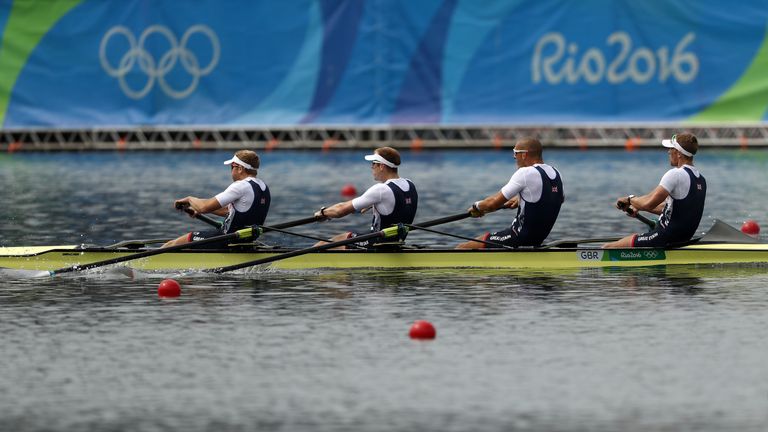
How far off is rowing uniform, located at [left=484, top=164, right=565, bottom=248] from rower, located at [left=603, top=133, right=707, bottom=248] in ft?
2.73

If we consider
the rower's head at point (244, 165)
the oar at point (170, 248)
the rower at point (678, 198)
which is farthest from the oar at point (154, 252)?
the rower at point (678, 198)

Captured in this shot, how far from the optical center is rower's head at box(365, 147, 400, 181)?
1877 cm

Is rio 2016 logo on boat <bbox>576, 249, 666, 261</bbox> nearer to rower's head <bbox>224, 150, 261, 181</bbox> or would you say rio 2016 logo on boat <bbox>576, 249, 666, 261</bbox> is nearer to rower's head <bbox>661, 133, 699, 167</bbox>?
rower's head <bbox>661, 133, 699, 167</bbox>

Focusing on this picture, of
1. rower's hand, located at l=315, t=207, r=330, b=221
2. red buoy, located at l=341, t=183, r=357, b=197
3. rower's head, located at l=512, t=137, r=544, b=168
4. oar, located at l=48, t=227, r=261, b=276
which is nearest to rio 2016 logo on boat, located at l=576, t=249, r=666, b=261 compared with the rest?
rower's head, located at l=512, t=137, r=544, b=168

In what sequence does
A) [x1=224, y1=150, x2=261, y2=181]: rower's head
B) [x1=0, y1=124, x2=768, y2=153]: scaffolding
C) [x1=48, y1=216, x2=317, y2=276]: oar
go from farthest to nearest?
[x1=0, y1=124, x2=768, y2=153]: scaffolding
[x1=224, y1=150, x2=261, y2=181]: rower's head
[x1=48, y1=216, x2=317, y2=276]: oar

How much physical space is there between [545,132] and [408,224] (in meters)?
28.0

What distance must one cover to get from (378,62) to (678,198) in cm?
2592

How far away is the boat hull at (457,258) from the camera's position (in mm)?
18531

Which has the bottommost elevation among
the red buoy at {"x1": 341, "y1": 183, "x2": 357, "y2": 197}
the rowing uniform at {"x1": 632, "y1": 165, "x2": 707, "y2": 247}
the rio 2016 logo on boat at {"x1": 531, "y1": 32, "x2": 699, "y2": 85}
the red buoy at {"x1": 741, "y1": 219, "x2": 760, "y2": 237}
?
the rowing uniform at {"x1": 632, "y1": 165, "x2": 707, "y2": 247}

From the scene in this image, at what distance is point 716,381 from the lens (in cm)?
1162

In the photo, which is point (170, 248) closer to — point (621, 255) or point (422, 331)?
point (621, 255)

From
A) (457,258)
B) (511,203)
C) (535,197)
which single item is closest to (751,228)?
(511,203)

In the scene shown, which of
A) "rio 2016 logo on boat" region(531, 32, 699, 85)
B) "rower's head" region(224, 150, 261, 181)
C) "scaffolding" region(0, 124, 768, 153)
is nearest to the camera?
"rower's head" region(224, 150, 261, 181)

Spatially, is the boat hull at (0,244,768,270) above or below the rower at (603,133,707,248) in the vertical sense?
below
